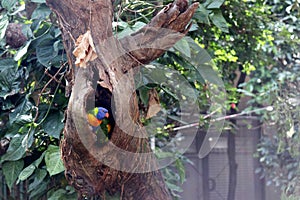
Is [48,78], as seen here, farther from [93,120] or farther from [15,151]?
[93,120]

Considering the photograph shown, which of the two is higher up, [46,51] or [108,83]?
[108,83]

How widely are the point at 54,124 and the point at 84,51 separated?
0.53m

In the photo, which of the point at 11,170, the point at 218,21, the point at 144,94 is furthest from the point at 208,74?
the point at 11,170

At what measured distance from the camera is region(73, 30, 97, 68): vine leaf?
53.5 inches

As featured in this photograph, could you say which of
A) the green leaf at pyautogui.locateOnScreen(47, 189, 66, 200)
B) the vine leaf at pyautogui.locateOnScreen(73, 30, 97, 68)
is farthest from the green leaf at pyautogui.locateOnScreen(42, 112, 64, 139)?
the vine leaf at pyautogui.locateOnScreen(73, 30, 97, 68)

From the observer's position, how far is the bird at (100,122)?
4.59 ft

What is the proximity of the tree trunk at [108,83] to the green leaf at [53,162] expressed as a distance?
Result: 0.15m

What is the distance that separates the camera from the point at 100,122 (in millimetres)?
1416

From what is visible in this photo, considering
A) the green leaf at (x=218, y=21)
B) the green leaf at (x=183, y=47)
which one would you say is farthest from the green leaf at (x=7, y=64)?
the green leaf at (x=218, y=21)

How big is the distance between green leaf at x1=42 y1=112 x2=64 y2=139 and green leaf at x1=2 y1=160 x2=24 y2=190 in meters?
0.23

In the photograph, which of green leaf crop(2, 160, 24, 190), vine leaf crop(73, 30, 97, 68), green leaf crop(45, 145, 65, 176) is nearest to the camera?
vine leaf crop(73, 30, 97, 68)

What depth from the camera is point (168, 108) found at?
2.54m

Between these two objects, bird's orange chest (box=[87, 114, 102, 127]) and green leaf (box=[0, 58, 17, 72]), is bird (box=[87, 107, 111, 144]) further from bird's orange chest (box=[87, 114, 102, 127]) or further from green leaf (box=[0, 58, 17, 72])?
green leaf (box=[0, 58, 17, 72])

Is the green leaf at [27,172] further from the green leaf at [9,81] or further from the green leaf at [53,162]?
the green leaf at [9,81]
